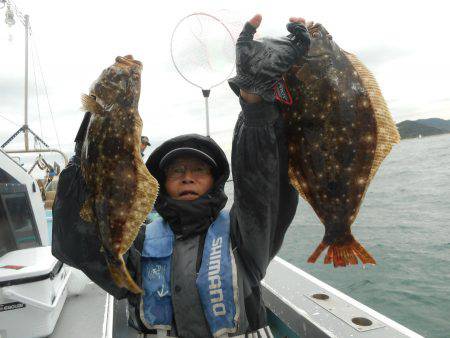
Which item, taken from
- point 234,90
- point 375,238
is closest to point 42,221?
point 234,90

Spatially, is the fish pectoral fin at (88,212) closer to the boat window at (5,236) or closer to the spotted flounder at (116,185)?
the spotted flounder at (116,185)

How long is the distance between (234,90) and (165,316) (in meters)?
1.69

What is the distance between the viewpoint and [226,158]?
3025mm

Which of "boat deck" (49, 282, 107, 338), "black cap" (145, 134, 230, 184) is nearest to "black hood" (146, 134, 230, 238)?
"black cap" (145, 134, 230, 184)

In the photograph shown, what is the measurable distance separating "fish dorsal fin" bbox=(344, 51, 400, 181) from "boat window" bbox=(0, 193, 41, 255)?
168 inches

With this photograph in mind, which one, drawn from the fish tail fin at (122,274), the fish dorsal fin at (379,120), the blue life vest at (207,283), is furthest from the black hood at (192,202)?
A: the fish dorsal fin at (379,120)

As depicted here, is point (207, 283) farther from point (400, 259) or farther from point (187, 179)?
point (400, 259)

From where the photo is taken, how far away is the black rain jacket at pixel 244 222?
2082 mm

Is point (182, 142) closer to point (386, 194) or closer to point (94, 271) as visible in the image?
point (94, 271)

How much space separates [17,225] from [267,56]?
13.9ft

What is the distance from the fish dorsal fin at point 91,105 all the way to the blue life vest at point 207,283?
1.13m

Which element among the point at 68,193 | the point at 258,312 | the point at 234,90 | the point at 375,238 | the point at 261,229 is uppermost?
the point at 234,90

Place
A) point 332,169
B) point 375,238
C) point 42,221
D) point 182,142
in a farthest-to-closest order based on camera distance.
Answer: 1. point 375,238
2. point 42,221
3. point 182,142
4. point 332,169

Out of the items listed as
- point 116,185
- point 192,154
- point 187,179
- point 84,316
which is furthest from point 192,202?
point 84,316
